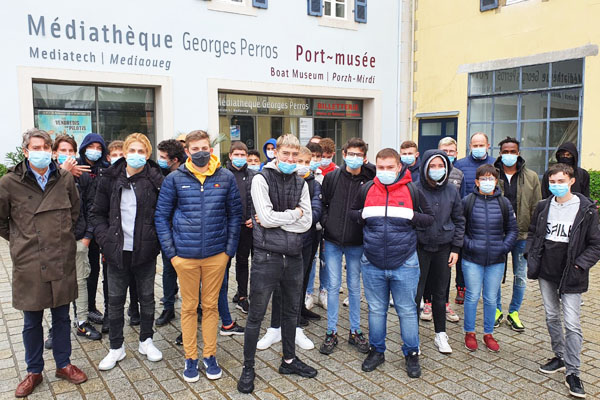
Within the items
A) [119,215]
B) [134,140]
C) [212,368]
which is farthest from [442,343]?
[134,140]

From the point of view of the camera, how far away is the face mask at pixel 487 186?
15.1ft

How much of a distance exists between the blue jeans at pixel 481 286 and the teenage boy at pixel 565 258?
506 mm

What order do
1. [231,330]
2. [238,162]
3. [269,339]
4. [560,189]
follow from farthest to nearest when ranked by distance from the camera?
[238,162], [231,330], [269,339], [560,189]

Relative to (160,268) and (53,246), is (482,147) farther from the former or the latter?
(160,268)

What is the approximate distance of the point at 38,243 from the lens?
12.3 ft

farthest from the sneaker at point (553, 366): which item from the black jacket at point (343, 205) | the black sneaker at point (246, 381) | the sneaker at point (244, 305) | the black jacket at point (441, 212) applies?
the sneaker at point (244, 305)

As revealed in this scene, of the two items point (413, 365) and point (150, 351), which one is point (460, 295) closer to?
point (413, 365)

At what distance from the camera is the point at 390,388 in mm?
3914

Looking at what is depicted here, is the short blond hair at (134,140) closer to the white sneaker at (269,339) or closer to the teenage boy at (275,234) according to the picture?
the teenage boy at (275,234)

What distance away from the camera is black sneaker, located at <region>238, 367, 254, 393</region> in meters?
3.83

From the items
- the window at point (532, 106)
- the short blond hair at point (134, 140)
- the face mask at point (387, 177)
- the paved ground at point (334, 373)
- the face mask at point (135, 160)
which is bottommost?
the paved ground at point (334, 373)

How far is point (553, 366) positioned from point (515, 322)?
987mm

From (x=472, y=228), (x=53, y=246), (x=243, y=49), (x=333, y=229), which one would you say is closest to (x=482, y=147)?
(x=472, y=228)

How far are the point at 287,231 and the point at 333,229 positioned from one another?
0.82m
